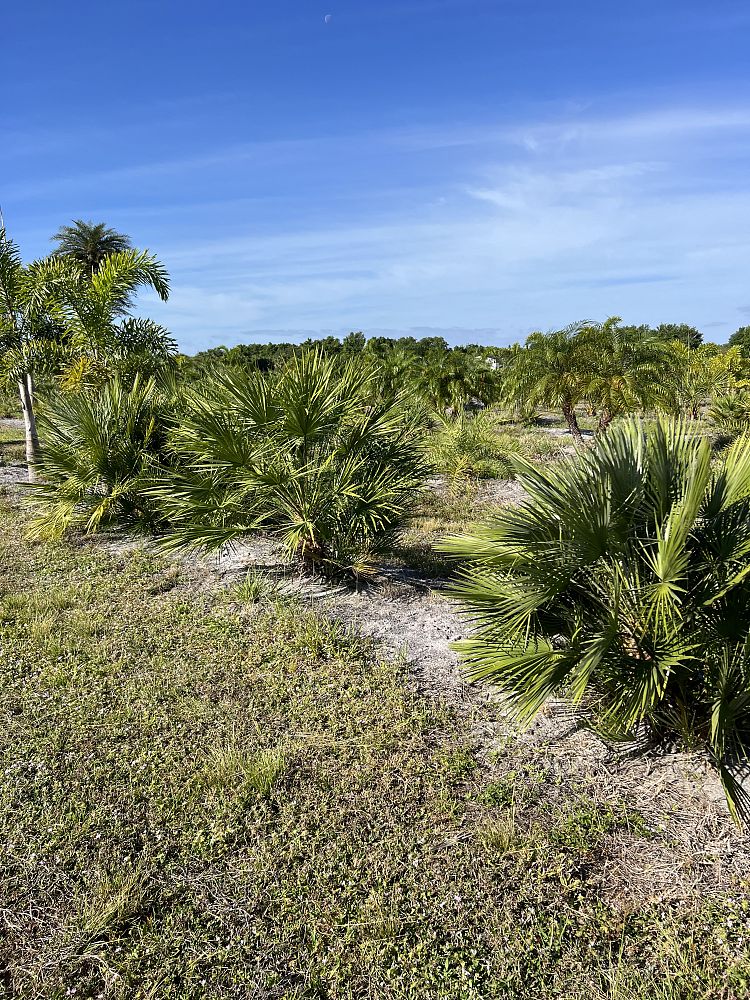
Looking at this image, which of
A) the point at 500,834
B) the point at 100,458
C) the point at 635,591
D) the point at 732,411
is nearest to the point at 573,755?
the point at 500,834

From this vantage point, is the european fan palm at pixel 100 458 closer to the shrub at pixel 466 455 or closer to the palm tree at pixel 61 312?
the palm tree at pixel 61 312

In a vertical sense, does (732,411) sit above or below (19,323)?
below

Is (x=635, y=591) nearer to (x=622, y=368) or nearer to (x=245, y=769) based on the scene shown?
(x=245, y=769)

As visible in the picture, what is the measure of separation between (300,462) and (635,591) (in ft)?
11.4

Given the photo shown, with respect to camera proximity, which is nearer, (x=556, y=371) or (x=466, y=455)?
(x=466, y=455)

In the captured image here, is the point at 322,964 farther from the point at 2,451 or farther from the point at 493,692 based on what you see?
the point at 2,451

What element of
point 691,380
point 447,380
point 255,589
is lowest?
point 255,589

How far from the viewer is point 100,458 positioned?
7422 mm

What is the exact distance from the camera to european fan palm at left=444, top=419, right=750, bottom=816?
3.07m

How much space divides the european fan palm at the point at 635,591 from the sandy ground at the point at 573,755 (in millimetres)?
180

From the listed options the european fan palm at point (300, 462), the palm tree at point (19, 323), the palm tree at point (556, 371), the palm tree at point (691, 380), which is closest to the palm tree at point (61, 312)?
the palm tree at point (19, 323)

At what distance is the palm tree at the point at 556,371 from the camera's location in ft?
59.7

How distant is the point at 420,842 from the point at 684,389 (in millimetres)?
18353

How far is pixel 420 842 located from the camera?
118 inches
